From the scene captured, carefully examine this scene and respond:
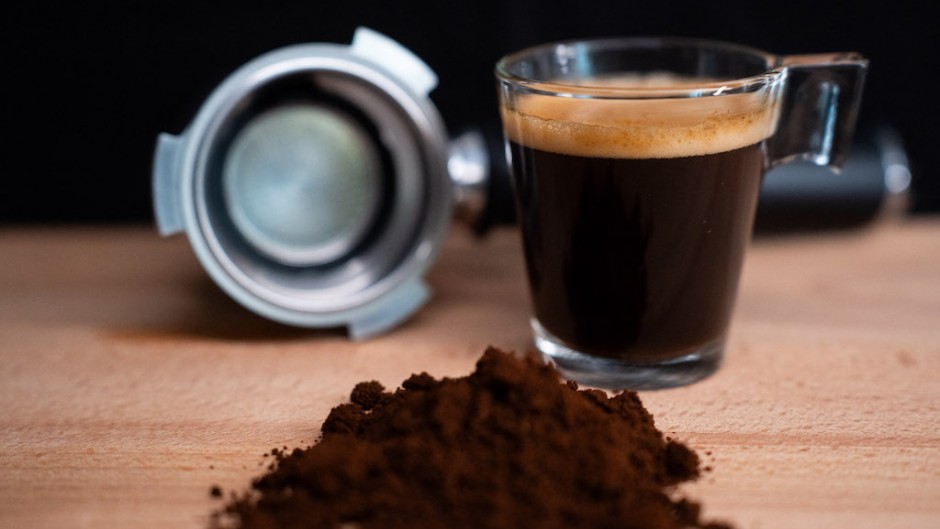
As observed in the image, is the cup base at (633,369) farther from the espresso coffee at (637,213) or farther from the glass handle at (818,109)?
the glass handle at (818,109)

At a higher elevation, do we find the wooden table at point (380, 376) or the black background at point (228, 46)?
the black background at point (228, 46)

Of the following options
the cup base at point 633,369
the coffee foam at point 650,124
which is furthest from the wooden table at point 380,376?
the coffee foam at point 650,124

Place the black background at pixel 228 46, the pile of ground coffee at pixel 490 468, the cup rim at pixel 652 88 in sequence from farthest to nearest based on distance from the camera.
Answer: the black background at pixel 228 46 < the cup rim at pixel 652 88 < the pile of ground coffee at pixel 490 468

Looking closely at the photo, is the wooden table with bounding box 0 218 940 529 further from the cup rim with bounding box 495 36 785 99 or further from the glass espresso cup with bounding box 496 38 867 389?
the cup rim with bounding box 495 36 785 99

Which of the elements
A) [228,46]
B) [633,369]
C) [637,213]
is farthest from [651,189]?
[228,46]

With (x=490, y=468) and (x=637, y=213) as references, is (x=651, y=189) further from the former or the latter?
(x=490, y=468)

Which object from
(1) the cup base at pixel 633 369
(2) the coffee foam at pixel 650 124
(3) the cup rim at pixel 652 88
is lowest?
(1) the cup base at pixel 633 369
